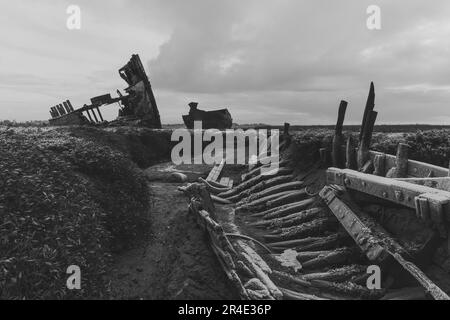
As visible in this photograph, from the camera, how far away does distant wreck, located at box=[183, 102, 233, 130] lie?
99.6ft

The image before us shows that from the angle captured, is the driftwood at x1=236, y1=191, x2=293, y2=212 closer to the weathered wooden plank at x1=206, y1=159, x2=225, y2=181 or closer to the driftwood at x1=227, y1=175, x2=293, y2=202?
the driftwood at x1=227, y1=175, x2=293, y2=202

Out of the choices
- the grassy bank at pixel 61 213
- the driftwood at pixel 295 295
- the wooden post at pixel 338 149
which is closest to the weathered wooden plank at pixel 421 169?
the wooden post at pixel 338 149

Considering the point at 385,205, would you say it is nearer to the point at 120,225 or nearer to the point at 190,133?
the point at 120,225

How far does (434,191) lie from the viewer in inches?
233

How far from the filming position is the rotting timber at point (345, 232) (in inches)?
255

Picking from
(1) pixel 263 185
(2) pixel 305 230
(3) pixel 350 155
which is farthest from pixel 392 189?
(1) pixel 263 185

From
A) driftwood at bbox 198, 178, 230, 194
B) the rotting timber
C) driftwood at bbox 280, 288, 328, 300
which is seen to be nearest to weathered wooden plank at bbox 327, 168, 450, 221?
the rotting timber

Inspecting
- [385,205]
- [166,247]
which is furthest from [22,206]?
[385,205]

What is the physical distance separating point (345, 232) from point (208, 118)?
22.7 meters

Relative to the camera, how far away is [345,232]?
8.90m

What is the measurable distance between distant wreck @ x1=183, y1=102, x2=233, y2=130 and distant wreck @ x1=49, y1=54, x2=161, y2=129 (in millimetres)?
3291

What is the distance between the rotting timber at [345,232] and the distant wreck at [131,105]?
16.2m

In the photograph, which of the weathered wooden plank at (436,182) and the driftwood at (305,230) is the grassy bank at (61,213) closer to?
the driftwood at (305,230)

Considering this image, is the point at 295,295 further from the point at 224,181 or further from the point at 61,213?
the point at 224,181
